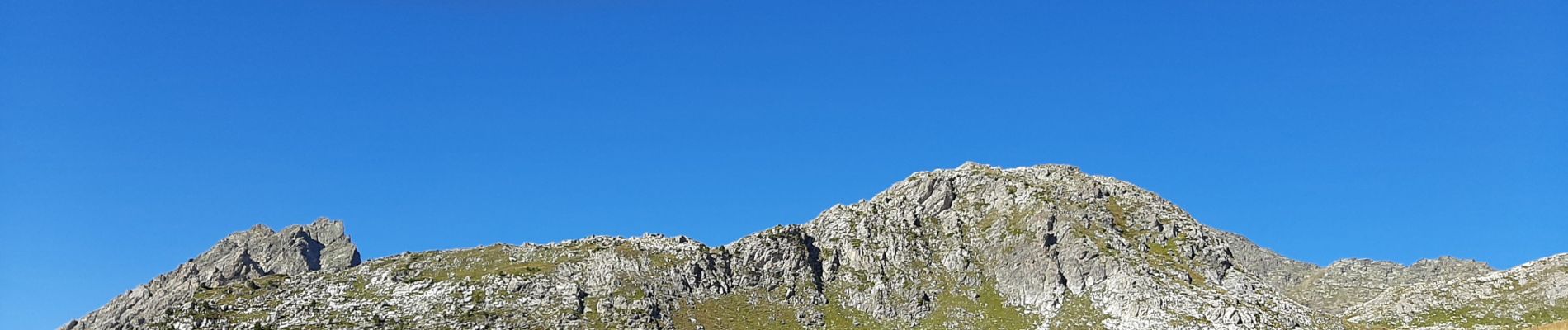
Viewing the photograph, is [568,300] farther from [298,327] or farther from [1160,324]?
[1160,324]

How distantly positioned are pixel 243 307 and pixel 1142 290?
572ft

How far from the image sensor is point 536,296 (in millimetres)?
199750

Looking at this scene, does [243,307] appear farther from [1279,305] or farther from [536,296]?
[1279,305]

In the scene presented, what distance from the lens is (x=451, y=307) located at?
7677 inches

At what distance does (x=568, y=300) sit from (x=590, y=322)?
351 inches

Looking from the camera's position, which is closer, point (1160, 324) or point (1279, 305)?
point (1160, 324)

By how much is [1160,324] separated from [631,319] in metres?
98.7

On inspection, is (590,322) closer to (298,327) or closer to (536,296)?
(536,296)

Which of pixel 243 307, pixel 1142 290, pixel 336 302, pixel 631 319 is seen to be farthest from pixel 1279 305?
pixel 243 307

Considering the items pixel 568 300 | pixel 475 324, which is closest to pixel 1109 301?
pixel 568 300

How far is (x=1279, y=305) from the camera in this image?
7844 inches

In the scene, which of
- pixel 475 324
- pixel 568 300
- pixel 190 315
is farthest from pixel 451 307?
pixel 190 315

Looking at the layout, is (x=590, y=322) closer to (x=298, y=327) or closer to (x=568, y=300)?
(x=568, y=300)

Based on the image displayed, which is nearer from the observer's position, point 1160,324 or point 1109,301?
point 1160,324
